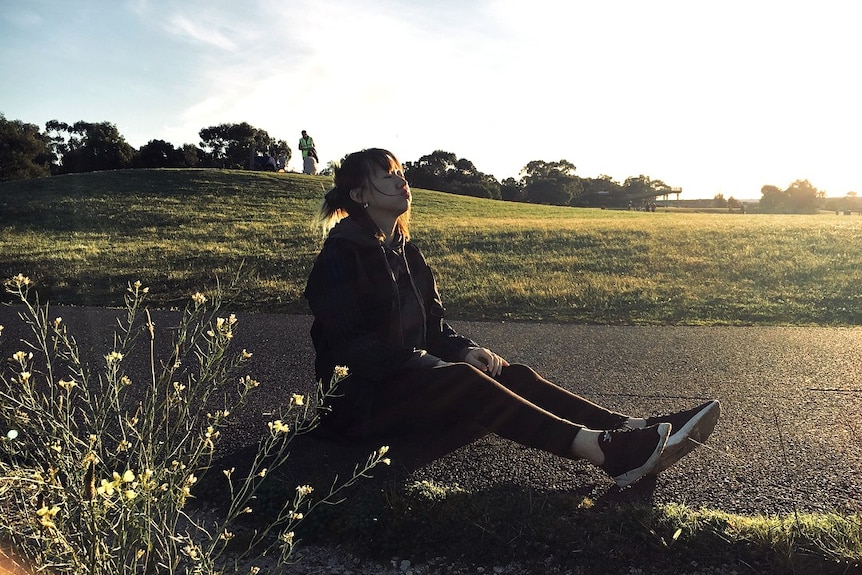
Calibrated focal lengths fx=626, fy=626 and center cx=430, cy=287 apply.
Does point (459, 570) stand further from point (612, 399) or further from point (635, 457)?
point (612, 399)

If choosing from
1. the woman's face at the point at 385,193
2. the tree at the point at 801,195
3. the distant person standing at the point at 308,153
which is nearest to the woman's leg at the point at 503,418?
the woman's face at the point at 385,193

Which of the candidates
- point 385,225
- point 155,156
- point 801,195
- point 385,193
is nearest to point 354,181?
point 385,193

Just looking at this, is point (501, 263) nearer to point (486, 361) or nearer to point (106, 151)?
point (486, 361)

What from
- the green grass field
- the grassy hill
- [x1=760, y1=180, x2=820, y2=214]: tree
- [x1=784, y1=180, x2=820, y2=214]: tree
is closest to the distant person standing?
the green grass field

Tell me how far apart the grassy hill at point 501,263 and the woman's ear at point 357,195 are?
3.59 feet

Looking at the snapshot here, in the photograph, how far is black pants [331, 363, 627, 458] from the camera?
2.82 metres

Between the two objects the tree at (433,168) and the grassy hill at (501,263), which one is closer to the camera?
the grassy hill at (501,263)

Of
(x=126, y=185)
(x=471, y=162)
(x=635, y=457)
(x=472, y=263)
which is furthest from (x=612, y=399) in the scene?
(x=471, y=162)

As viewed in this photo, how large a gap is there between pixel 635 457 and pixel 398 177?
184 centimetres

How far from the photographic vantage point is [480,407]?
2.89 metres

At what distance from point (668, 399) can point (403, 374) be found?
2.04 metres

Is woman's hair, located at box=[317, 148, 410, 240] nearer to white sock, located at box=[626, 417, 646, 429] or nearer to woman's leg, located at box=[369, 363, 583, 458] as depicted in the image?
woman's leg, located at box=[369, 363, 583, 458]

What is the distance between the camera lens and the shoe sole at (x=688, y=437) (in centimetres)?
273

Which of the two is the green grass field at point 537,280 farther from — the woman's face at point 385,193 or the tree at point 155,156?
the tree at point 155,156
